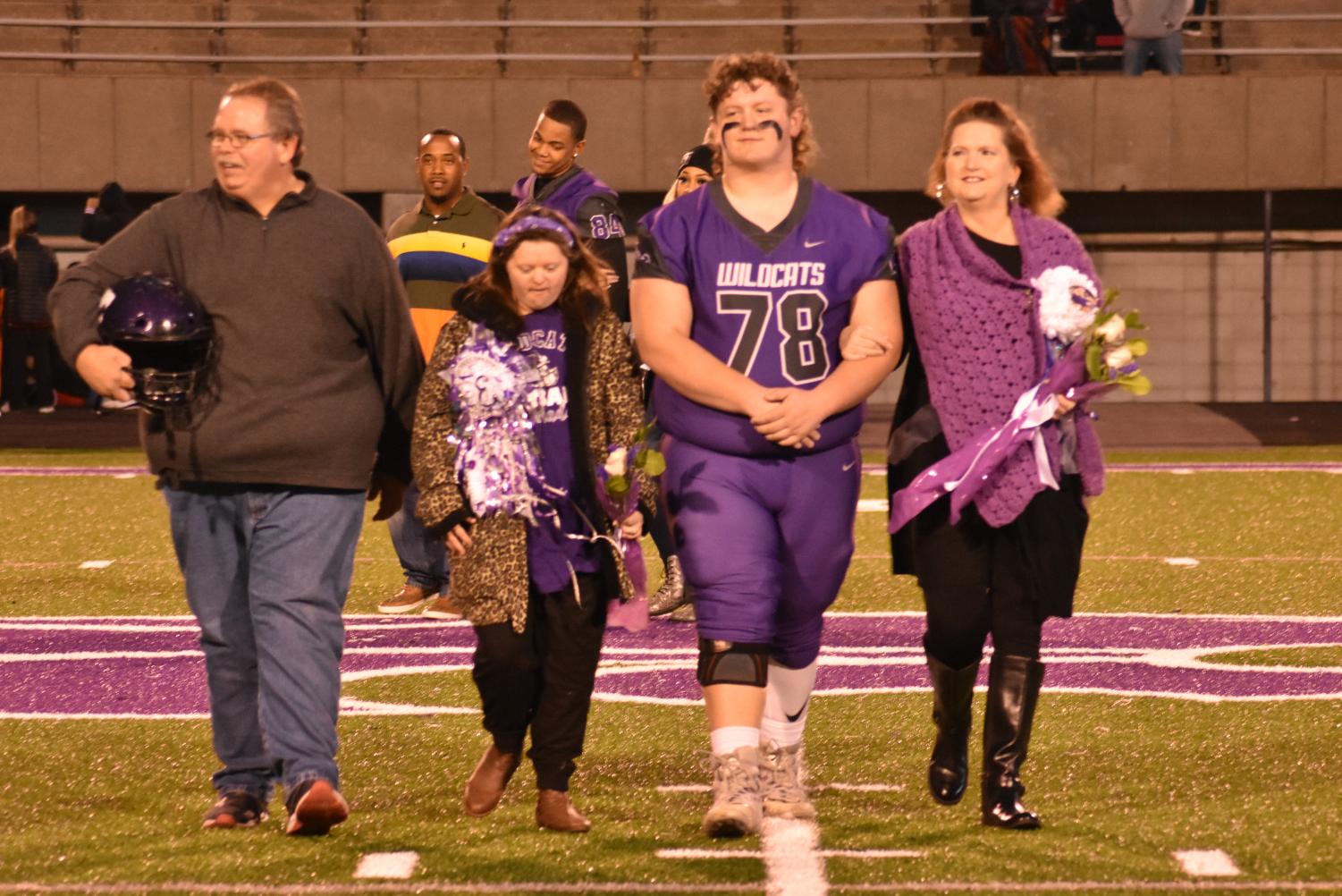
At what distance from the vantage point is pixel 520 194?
8727mm

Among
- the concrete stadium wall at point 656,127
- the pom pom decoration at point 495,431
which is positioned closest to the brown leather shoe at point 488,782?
the pom pom decoration at point 495,431

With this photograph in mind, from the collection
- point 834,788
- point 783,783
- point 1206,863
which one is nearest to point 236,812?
point 783,783

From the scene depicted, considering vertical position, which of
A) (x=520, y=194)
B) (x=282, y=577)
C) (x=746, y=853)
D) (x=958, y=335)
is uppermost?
(x=520, y=194)

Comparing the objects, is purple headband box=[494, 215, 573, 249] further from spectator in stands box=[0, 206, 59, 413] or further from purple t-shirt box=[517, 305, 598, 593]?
spectator in stands box=[0, 206, 59, 413]

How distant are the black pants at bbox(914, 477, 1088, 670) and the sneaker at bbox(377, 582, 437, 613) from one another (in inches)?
162

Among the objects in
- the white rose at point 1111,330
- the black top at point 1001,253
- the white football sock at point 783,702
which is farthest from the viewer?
the white football sock at point 783,702

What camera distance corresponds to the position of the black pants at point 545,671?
557 cm

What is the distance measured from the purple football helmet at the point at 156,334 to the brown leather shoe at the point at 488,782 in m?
1.20

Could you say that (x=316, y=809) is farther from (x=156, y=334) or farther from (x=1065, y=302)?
(x=1065, y=302)

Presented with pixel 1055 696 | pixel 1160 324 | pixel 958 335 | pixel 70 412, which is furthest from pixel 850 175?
pixel 958 335

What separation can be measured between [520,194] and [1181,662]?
309 cm

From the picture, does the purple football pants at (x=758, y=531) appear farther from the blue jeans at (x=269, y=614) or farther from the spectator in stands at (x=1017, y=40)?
the spectator in stands at (x=1017, y=40)

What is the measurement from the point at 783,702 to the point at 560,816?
0.67 meters

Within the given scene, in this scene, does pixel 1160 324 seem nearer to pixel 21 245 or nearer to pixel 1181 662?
pixel 21 245
